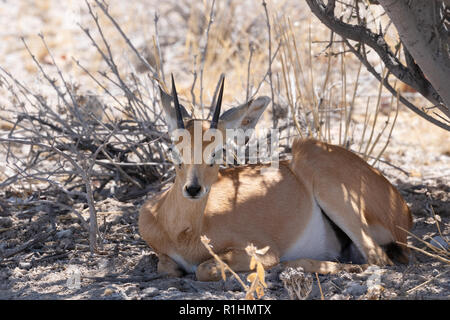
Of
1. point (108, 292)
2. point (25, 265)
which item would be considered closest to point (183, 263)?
point (108, 292)

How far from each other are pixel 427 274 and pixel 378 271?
33 cm

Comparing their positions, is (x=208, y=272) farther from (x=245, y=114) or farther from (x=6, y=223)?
(x=6, y=223)

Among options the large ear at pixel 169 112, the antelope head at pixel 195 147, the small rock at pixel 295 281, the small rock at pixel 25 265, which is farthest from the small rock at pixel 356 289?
the small rock at pixel 25 265

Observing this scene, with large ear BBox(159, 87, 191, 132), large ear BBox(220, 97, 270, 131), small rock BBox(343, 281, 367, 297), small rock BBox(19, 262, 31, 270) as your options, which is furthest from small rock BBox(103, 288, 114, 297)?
large ear BBox(220, 97, 270, 131)

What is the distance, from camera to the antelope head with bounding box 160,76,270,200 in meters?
4.56

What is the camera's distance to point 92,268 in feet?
16.4

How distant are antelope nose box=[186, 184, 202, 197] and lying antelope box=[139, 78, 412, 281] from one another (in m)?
0.27

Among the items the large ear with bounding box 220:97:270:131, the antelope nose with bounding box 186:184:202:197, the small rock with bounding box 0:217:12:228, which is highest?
the large ear with bounding box 220:97:270:131

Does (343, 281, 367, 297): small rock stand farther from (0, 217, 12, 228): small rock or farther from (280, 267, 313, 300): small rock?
(0, 217, 12, 228): small rock

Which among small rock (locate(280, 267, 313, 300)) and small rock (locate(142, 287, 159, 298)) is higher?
small rock (locate(280, 267, 313, 300))

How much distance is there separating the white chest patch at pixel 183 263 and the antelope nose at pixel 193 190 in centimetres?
75

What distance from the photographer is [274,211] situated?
5352mm

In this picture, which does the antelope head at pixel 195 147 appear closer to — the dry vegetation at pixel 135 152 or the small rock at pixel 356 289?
the dry vegetation at pixel 135 152

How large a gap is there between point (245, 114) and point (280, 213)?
0.83 meters
